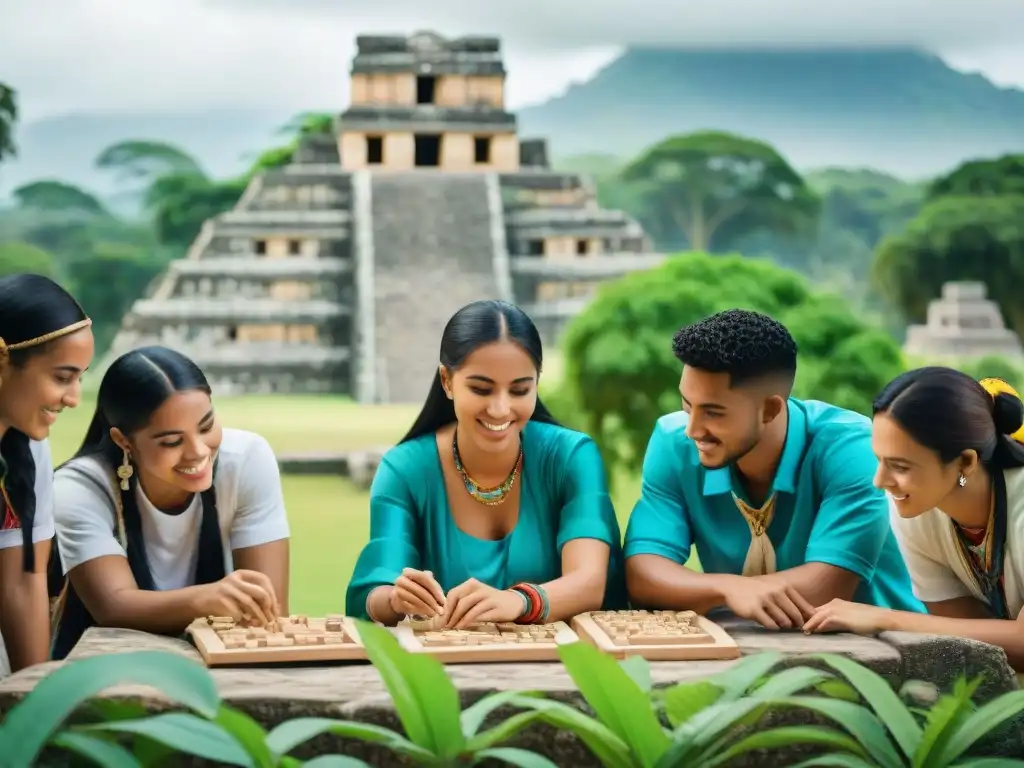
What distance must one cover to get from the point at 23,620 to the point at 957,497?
2.12m

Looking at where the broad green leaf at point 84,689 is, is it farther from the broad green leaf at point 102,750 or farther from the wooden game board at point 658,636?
the wooden game board at point 658,636

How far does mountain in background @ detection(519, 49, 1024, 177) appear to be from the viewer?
127 feet

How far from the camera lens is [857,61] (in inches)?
1617

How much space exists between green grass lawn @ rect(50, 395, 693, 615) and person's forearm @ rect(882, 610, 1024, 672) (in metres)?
7.46

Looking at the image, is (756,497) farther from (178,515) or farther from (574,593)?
(178,515)

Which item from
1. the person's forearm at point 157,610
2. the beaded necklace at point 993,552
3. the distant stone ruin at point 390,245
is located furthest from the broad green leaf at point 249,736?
the distant stone ruin at point 390,245

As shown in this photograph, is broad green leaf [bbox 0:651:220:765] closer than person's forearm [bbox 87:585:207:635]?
Yes

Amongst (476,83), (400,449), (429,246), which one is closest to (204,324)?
(429,246)

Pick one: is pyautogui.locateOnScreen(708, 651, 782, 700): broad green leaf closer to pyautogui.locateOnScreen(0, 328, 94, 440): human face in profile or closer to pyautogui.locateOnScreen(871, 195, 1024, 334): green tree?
pyautogui.locateOnScreen(0, 328, 94, 440): human face in profile

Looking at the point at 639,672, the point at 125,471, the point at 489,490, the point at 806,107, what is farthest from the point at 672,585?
the point at 806,107

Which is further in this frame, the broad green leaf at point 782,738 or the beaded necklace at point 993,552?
the beaded necklace at point 993,552

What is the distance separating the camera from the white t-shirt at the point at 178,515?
138 inches

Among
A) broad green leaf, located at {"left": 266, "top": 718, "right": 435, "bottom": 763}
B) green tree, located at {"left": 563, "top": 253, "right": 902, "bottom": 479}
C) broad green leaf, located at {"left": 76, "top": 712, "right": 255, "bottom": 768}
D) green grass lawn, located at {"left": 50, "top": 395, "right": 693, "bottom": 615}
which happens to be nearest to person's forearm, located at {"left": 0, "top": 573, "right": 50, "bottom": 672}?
broad green leaf, located at {"left": 76, "top": 712, "right": 255, "bottom": 768}

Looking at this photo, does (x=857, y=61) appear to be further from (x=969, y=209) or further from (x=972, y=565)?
(x=972, y=565)
